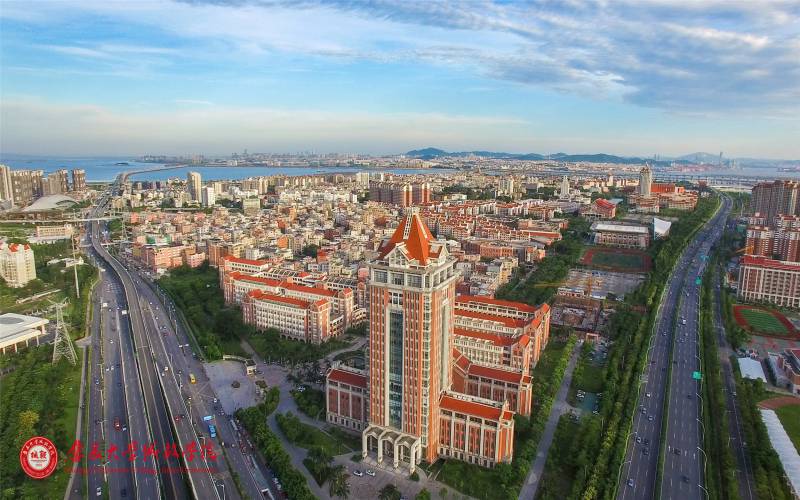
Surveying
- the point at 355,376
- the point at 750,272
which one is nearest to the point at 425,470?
the point at 355,376

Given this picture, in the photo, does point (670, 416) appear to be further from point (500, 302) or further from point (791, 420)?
point (500, 302)

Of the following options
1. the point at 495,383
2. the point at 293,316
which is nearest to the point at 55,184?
the point at 293,316

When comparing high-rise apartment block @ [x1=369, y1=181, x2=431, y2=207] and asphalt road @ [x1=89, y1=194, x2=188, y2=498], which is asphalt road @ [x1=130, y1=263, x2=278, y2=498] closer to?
asphalt road @ [x1=89, y1=194, x2=188, y2=498]

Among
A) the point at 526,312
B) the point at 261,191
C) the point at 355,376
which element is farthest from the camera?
the point at 261,191

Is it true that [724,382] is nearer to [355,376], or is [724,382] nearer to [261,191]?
[355,376]

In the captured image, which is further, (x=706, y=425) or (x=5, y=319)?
(x=5, y=319)

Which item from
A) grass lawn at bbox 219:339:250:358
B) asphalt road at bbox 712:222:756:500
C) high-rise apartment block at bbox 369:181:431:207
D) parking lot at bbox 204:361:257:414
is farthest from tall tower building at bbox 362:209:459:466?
high-rise apartment block at bbox 369:181:431:207

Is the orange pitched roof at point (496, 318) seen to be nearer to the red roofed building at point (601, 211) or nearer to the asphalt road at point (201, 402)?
the asphalt road at point (201, 402)

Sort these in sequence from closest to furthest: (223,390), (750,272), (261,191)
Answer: (223,390) → (750,272) → (261,191)
